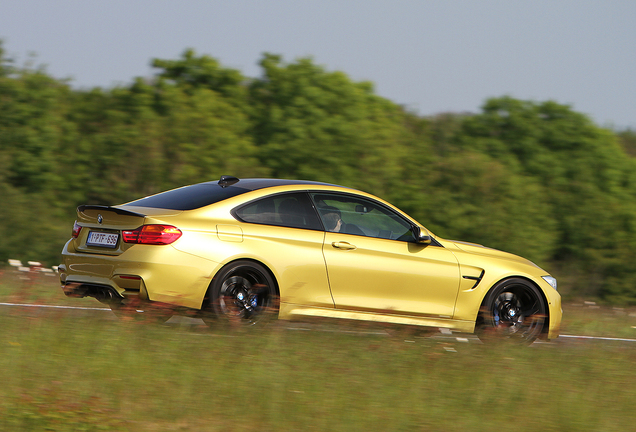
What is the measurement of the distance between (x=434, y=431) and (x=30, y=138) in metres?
23.2

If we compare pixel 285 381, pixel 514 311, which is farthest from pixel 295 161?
pixel 285 381

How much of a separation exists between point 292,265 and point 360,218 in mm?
985

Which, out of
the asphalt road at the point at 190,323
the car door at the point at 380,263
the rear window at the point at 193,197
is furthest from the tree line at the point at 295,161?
the car door at the point at 380,263

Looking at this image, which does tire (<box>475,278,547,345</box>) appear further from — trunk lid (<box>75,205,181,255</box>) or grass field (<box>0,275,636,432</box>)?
trunk lid (<box>75,205,181,255</box>)

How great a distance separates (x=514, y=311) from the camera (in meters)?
7.97

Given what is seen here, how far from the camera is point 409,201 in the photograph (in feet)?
88.6

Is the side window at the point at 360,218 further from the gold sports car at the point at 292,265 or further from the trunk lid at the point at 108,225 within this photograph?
the trunk lid at the point at 108,225

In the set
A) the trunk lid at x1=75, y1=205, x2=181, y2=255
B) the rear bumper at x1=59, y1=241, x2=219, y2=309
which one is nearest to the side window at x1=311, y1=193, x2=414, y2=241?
the rear bumper at x1=59, y1=241, x2=219, y2=309

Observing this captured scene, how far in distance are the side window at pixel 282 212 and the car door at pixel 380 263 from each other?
121mm

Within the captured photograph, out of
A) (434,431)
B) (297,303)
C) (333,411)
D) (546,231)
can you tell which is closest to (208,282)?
(297,303)

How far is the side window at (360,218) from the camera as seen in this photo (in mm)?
7387

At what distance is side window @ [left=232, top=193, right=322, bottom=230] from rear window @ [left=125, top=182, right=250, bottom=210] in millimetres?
206

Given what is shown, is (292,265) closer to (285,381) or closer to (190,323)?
(190,323)

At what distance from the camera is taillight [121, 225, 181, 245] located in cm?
645
